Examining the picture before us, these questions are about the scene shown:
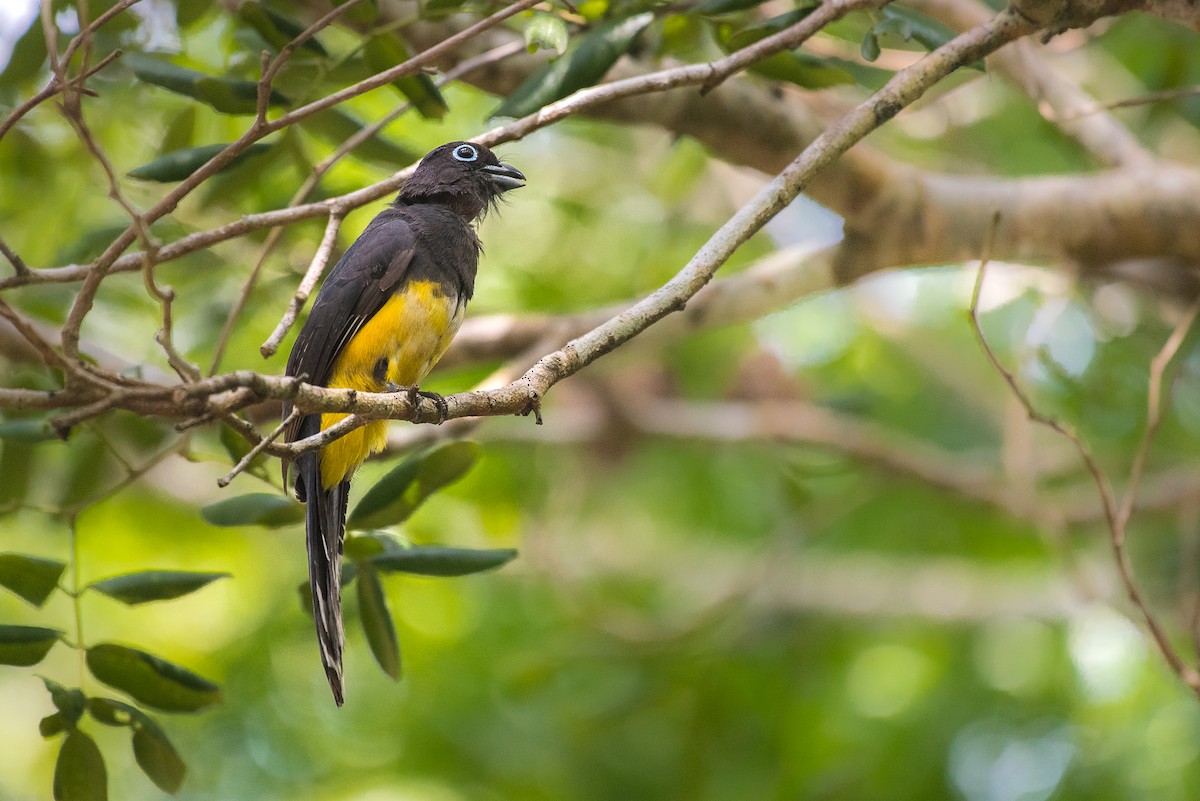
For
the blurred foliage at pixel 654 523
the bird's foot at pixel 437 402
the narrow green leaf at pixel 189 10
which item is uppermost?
the narrow green leaf at pixel 189 10

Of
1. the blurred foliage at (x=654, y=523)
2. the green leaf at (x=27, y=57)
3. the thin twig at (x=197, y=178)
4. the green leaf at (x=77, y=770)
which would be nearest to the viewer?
the thin twig at (x=197, y=178)

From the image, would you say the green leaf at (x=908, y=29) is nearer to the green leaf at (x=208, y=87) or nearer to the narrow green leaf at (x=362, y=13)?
the narrow green leaf at (x=362, y=13)

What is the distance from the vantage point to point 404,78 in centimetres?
337

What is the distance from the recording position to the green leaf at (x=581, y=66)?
10.8 feet

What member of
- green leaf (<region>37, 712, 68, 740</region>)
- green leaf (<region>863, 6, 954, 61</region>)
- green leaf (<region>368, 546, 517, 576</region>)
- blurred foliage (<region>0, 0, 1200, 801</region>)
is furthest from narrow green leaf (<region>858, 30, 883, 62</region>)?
green leaf (<region>37, 712, 68, 740</region>)

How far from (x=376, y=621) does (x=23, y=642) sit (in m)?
0.88

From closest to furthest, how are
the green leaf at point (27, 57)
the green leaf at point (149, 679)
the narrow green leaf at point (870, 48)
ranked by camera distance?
the green leaf at point (149, 679) → the narrow green leaf at point (870, 48) → the green leaf at point (27, 57)

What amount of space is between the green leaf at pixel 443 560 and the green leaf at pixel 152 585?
0.49 meters

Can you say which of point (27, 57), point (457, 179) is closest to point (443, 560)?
point (457, 179)

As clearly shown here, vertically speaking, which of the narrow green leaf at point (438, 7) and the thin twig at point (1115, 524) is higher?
the narrow green leaf at point (438, 7)

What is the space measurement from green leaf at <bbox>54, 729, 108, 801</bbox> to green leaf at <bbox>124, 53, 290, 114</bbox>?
5.61ft

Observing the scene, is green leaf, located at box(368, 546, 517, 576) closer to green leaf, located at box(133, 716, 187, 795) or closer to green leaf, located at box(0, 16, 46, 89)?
green leaf, located at box(133, 716, 187, 795)

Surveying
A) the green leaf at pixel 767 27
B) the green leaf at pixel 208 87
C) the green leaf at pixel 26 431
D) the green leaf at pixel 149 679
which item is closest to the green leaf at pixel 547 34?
the green leaf at pixel 767 27

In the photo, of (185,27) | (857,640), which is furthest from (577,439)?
(185,27)
